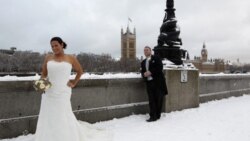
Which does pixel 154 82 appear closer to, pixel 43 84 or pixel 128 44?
pixel 43 84

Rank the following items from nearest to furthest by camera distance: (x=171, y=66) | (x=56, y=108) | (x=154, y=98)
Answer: (x=56, y=108) → (x=154, y=98) → (x=171, y=66)

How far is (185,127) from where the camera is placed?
805 centimetres

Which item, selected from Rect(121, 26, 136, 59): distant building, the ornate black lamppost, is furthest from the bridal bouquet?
Rect(121, 26, 136, 59): distant building

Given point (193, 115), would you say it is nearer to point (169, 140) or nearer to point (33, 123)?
point (169, 140)

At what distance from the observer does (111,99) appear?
8773 millimetres

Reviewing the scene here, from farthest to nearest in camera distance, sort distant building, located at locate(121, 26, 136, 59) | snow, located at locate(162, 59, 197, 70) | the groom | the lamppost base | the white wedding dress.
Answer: distant building, located at locate(121, 26, 136, 59) → the lamppost base → snow, located at locate(162, 59, 197, 70) → the groom → the white wedding dress

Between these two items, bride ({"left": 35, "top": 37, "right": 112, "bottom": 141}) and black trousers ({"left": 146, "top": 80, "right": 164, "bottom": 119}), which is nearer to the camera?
bride ({"left": 35, "top": 37, "right": 112, "bottom": 141})

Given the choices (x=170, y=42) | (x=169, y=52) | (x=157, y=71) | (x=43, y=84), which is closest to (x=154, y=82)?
(x=157, y=71)

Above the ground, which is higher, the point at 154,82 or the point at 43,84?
the point at 43,84

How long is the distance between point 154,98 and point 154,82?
1.37 feet

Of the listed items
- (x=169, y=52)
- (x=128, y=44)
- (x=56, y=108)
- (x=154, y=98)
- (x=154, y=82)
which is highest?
(x=128, y=44)

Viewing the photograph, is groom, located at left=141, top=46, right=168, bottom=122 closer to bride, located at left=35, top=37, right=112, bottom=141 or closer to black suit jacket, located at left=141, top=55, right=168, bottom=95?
black suit jacket, located at left=141, top=55, right=168, bottom=95

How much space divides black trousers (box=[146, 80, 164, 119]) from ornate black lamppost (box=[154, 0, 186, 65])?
192 centimetres

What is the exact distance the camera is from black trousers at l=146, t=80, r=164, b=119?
9.01 metres
